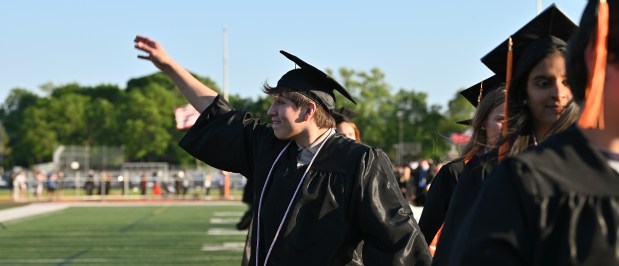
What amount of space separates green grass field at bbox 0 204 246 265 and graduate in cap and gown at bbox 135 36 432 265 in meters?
8.50

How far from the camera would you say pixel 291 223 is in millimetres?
4172

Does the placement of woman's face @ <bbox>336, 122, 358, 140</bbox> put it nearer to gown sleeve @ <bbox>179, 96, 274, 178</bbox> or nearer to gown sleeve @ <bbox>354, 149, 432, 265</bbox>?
gown sleeve @ <bbox>179, 96, 274, 178</bbox>

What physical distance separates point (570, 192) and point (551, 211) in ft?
0.16

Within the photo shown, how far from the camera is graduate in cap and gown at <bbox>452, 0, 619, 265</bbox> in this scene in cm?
172

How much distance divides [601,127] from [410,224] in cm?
247

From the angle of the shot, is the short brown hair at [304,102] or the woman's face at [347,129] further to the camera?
the woman's face at [347,129]

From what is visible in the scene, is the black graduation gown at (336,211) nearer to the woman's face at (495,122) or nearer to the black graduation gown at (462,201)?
the woman's face at (495,122)

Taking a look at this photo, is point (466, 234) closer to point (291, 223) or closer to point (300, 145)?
point (291, 223)

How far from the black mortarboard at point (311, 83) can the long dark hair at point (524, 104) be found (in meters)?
1.79

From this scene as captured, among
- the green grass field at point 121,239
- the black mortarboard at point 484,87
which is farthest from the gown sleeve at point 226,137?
the green grass field at point 121,239

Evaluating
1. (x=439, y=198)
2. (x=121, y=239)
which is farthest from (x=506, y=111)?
(x=121, y=239)

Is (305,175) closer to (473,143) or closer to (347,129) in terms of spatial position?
(473,143)

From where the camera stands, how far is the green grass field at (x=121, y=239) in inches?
528

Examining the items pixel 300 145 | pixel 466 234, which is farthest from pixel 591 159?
pixel 300 145
